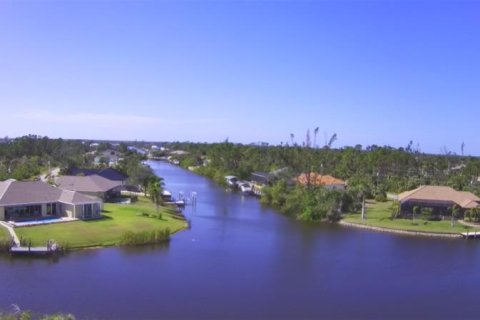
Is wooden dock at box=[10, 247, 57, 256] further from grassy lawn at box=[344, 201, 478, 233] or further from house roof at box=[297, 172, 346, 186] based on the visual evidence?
house roof at box=[297, 172, 346, 186]

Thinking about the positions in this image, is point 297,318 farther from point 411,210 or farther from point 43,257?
point 411,210

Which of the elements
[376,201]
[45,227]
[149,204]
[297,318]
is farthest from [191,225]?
[376,201]

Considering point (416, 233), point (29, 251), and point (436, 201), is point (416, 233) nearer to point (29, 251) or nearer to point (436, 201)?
point (436, 201)

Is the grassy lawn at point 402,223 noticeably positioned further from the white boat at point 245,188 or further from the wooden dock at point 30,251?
the wooden dock at point 30,251

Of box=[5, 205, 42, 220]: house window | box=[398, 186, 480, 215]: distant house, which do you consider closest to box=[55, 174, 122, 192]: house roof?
box=[5, 205, 42, 220]: house window

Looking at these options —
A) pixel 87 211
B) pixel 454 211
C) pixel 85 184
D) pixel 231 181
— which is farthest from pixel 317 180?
pixel 87 211

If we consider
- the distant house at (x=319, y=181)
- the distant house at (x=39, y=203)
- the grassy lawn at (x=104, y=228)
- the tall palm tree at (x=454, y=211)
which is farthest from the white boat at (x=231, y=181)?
the distant house at (x=39, y=203)
